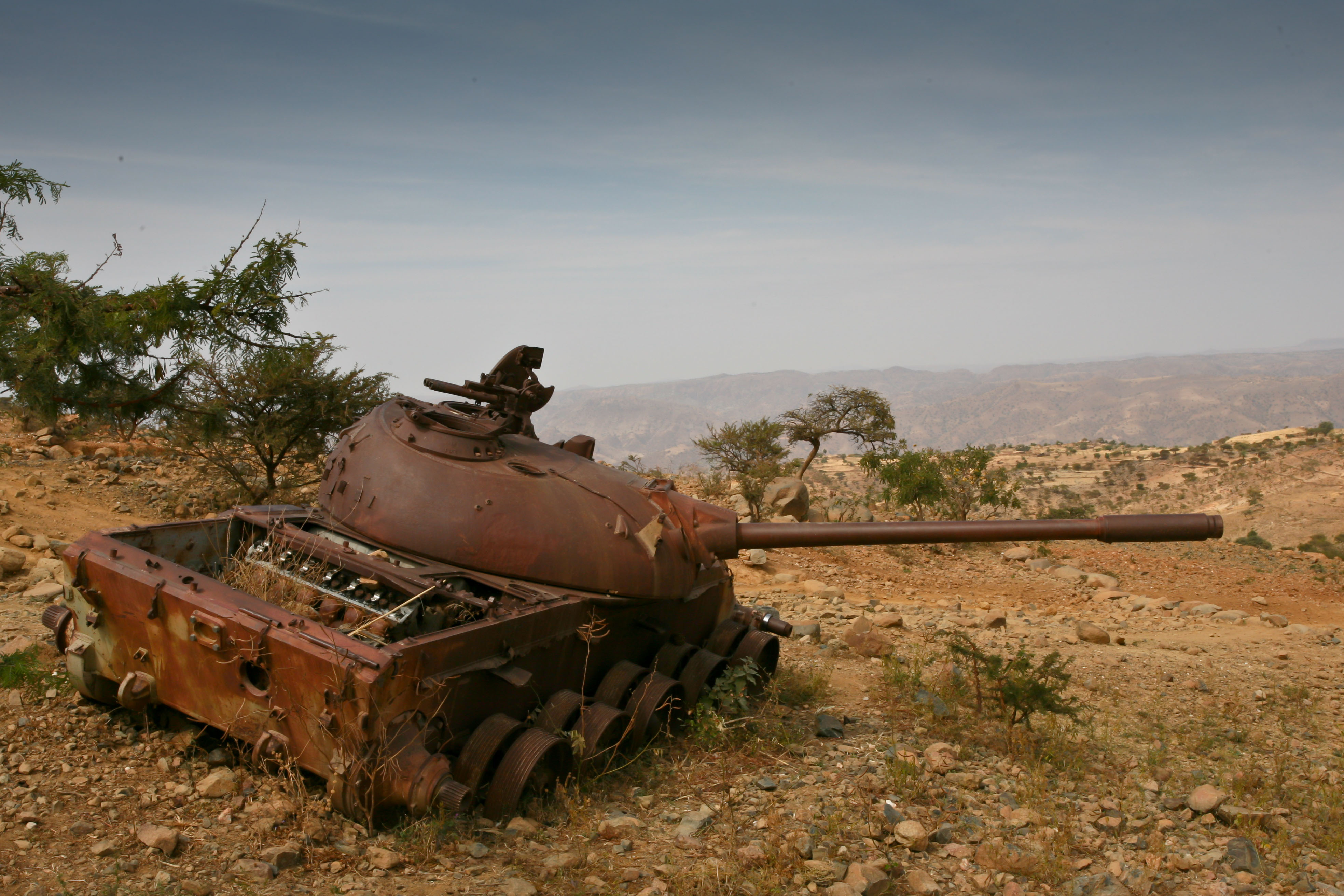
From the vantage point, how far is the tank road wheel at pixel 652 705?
580cm

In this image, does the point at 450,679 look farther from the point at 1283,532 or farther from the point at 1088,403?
the point at 1088,403

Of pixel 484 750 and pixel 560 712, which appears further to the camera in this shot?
pixel 560 712

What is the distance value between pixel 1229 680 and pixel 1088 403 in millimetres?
132728

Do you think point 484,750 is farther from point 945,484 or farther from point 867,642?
point 945,484

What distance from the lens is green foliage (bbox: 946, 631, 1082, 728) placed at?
21.6 ft

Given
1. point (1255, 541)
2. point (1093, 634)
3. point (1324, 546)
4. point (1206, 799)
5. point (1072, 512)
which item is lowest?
point (1324, 546)

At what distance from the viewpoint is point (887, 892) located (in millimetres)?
4434

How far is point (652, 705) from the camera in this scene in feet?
19.1

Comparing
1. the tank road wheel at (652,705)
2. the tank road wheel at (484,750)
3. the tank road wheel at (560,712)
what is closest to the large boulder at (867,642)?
the tank road wheel at (652,705)

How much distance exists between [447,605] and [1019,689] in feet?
13.4

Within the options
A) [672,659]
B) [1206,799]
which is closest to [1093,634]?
[1206,799]

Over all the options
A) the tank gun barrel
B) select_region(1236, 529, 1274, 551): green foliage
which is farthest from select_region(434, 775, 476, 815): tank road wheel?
select_region(1236, 529, 1274, 551): green foliage

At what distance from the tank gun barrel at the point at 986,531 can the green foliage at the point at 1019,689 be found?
4.03 feet

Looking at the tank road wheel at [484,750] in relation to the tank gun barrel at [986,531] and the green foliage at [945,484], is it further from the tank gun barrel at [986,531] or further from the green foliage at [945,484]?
the green foliage at [945,484]
